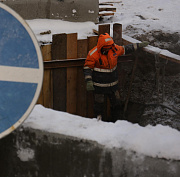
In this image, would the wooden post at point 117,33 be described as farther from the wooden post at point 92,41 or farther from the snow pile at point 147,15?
the snow pile at point 147,15

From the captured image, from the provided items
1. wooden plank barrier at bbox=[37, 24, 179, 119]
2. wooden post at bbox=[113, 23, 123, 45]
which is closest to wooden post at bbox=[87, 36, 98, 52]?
wooden plank barrier at bbox=[37, 24, 179, 119]

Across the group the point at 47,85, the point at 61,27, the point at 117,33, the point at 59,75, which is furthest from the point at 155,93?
the point at 61,27

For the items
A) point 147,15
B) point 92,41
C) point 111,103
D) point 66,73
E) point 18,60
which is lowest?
point 111,103

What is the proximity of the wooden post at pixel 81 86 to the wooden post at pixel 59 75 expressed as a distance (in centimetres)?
26

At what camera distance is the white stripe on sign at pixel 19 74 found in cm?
179

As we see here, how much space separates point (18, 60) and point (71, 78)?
10.1ft

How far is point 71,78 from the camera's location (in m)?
4.86

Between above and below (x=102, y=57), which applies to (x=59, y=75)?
below

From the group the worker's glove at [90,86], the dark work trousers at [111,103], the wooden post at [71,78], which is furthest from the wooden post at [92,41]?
the dark work trousers at [111,103]

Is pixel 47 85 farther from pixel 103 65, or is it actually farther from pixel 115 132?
pixel 115 132

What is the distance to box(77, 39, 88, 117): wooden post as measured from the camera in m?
4.71

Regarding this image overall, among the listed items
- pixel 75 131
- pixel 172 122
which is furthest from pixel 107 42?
pixel 75 131

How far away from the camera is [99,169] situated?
2.02 m

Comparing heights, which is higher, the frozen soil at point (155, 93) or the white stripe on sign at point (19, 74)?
the white stripe on sign at point (19, 74)
